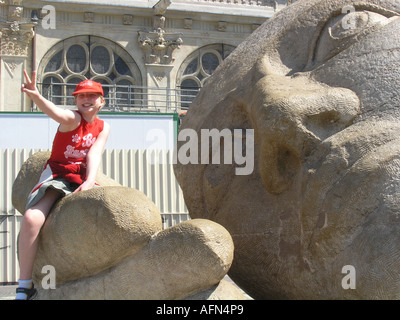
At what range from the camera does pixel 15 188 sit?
13.0 feet

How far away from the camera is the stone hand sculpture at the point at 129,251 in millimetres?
2877

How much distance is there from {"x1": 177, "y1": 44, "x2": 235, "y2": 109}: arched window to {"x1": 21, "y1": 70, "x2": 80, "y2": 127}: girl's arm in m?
Answer: 16.4

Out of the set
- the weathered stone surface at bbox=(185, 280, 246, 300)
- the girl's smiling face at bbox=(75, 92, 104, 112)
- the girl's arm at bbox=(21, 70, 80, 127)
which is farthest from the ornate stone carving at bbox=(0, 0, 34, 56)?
the weathered stone surface at bbox=(185, 280, 246, 300)

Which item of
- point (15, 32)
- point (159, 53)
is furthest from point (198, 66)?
point (15, 32)

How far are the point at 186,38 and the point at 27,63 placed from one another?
4.97 metres

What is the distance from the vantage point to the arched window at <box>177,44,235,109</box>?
777 inches

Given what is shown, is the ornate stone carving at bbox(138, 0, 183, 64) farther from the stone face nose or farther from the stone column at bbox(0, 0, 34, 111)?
the stone face nose

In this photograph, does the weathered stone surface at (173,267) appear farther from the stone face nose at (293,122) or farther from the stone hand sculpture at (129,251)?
the stone face nose at (293,122)

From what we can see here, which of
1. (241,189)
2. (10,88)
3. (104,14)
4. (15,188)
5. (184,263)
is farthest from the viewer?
(104,14)

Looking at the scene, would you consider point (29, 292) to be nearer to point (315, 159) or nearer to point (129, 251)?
point (129, 251)

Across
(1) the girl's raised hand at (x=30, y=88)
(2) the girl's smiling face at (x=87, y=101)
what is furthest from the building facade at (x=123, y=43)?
(1) the girl's raised hand at (x=30, y=88)

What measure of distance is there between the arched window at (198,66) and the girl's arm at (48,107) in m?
16.4
